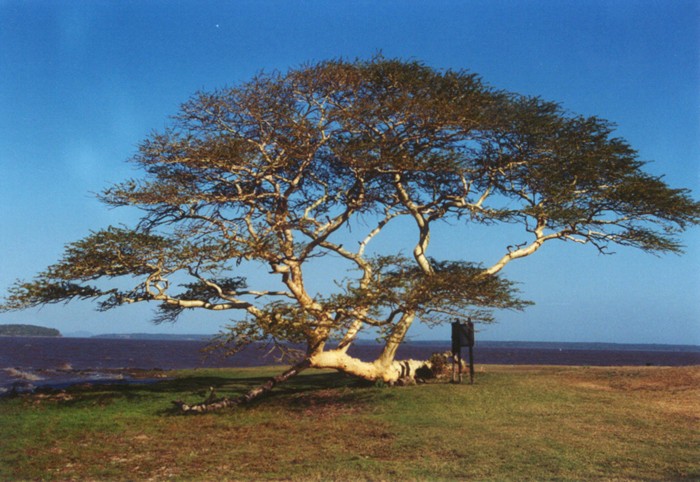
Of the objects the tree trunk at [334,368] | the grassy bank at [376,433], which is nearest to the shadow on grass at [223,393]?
the grassy bank at [376,433]

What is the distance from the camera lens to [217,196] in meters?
15.3

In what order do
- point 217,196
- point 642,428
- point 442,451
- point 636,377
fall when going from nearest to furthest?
point 442,451 < point 642,428 < point 217,196 < point 636,377

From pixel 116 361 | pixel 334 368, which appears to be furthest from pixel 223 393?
pixel 116 361

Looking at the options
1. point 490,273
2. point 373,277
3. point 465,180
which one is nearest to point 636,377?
point 490,273

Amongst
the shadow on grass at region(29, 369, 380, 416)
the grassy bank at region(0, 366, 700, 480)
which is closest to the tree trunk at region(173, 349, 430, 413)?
the shadow on grass at region(29, 369, 380, 416)

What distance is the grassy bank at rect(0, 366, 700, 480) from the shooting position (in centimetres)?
816

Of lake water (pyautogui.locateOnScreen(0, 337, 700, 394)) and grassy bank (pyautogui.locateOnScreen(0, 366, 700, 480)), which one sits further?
lake water (pyautogui.locateOnScreen(0, 337, 700, 394))

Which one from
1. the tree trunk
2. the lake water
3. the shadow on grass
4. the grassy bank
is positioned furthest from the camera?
the lake water

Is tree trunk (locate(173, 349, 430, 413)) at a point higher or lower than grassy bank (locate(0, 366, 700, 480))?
higher

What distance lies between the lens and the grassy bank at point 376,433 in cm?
816

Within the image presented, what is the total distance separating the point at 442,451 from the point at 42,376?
84.9ft

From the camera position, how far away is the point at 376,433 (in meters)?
10.6

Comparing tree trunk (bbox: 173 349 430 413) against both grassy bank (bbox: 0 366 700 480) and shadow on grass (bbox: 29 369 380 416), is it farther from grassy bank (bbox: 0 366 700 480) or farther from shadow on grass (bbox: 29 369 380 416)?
grassy bank (bbox: 0 366 700 480)

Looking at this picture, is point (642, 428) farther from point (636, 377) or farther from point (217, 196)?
point (217, 196)
